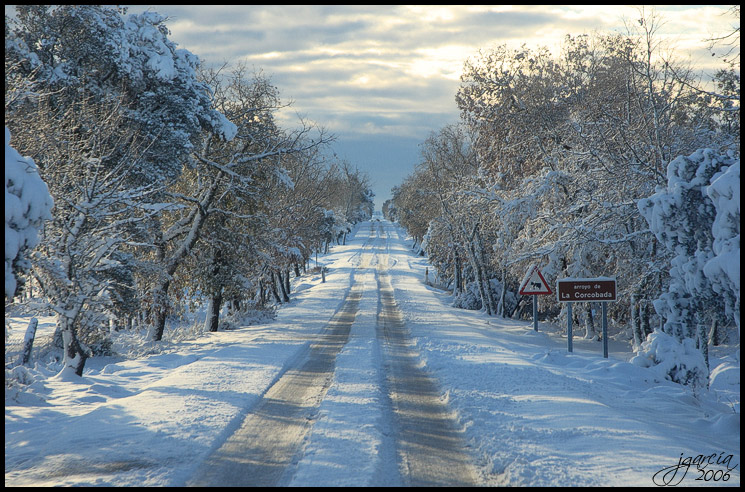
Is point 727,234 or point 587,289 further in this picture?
point 587,289

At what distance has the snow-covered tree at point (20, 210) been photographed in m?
6.50

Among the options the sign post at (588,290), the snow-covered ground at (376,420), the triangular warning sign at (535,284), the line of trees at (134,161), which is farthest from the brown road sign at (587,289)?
the line of trees at (134,161)

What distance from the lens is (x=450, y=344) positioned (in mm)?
15070

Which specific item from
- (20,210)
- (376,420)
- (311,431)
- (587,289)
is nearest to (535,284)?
(587,289)

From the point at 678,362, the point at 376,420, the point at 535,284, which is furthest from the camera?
the point at 535,284

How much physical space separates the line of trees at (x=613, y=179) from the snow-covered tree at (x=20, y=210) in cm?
888

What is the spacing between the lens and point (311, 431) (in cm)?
718

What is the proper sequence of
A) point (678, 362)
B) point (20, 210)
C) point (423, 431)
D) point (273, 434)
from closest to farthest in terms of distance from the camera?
point (20, 210) → point (273, 434) → point (423, 431) → point (678, 362)

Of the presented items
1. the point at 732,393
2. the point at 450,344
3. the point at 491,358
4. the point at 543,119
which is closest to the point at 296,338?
the point at 450,344

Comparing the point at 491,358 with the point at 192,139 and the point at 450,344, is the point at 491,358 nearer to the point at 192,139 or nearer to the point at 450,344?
the point at 450,344

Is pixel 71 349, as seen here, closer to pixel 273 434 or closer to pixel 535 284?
pixel 273 434

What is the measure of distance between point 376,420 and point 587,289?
7423 mm

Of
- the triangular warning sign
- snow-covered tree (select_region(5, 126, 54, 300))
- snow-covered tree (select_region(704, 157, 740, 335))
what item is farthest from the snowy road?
the triangular warning sign

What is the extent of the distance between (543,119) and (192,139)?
44.7 ft
